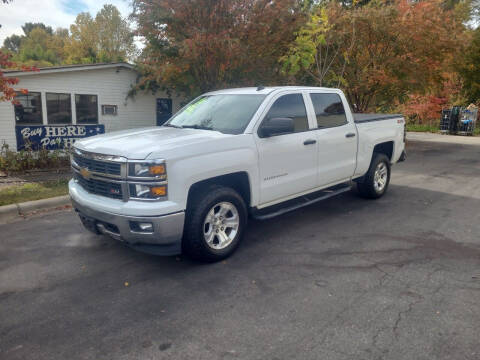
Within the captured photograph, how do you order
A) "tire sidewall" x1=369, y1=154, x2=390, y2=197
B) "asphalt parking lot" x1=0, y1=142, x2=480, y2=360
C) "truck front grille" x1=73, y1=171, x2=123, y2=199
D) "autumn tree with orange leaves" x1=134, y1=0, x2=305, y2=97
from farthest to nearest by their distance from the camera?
"autumn tree with orange leaves" x1=134, y1=0, x2=305, y2=97, "tire sidewall" x1=369, y1=154, x2=390, y2=197, "truck front grille" x1=73, y1=171, x2=123, y2=199, "asphalt parking lot" x1=0, y1=142, x2=480, y2=360

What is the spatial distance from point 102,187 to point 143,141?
682mm

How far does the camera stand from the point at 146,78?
42.8 ft

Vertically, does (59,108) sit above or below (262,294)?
above

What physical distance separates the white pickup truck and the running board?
2cm

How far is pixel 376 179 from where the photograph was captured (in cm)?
719

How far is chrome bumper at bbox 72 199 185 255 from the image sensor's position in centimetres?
383

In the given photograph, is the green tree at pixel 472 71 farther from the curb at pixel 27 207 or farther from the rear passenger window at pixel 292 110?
the curb at pixel 27 207

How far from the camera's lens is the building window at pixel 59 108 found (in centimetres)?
1265

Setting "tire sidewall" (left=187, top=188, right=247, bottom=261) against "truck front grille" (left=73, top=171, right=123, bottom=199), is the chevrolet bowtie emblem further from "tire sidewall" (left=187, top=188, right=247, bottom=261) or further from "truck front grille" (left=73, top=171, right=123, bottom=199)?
"tire sidewall" (left=187, top=188, right=247, bottom=261)

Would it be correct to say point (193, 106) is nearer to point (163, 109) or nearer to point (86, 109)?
point (86, 109)

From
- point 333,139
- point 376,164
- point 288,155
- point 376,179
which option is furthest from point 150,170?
point 376,179

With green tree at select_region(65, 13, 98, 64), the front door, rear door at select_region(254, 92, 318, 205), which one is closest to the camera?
rear door at select_region(254, 92, 318, 205)

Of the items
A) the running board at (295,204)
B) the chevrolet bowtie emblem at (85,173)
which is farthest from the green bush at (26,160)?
the running board at (295,204)

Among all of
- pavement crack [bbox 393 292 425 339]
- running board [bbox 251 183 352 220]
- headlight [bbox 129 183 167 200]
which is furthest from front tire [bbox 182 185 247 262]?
pavement crack [bbox 393 292 425 339]
